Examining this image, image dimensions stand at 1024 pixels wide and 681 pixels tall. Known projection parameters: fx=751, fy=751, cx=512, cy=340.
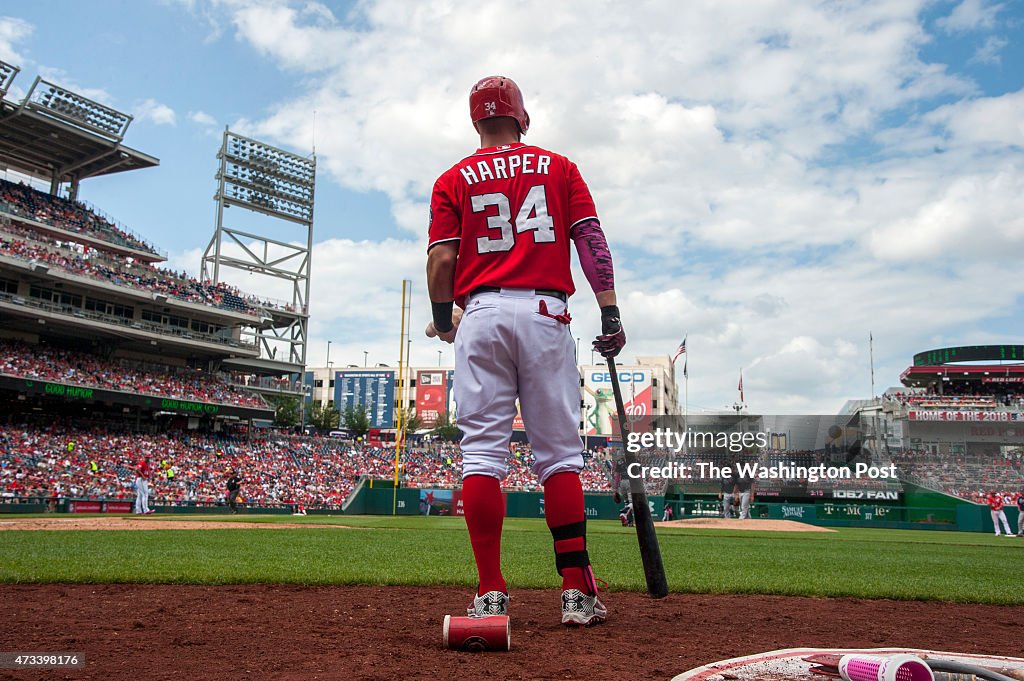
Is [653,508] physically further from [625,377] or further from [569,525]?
[625,377]

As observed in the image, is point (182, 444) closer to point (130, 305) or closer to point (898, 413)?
point (130, 305)

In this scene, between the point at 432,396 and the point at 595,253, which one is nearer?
the point at 595,253

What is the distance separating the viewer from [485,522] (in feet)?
10.2

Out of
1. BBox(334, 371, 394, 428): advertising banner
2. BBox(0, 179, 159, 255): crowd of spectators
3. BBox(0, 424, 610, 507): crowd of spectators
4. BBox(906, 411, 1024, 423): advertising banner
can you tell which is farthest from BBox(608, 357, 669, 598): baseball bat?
BBox(334, 371, 394, 428): advertising banner

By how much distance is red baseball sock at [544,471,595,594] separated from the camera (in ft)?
Answer: 10.4

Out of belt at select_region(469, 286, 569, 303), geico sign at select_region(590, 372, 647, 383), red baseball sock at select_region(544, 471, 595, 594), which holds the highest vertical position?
geico sign at select_region(590, 372, 647, 383)

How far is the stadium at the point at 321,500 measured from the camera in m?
2.91

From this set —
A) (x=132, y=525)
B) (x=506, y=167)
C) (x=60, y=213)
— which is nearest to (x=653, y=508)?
(x=132, y=525)

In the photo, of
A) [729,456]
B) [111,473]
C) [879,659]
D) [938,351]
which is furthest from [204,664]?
[938,351]

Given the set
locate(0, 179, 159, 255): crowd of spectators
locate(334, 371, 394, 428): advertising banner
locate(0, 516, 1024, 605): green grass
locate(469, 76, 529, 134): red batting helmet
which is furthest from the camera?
locate(334, 371, 394, 428): advertising banner

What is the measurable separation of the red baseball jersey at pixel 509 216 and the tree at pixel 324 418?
62.2 meters

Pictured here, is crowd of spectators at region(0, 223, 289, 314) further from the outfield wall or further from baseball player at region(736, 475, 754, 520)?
baseball player at region(736, 475, 754, 520)

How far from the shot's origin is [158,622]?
123 inches

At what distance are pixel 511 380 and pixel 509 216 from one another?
74 cm
